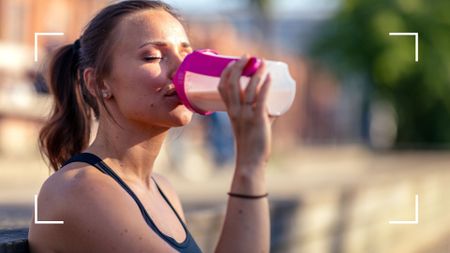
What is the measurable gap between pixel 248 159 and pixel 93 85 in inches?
29.8

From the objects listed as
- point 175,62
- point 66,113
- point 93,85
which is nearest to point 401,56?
point 66,113

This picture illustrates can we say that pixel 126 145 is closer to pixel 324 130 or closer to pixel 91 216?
pixel 91 216

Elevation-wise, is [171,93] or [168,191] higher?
[171,93]

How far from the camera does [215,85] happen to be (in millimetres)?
2543

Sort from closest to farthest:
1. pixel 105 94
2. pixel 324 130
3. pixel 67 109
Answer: pixel 105 94, pixel 67 109, pixel 324 130

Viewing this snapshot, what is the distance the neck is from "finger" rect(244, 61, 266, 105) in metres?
0.64

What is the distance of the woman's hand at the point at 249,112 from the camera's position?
230 cm

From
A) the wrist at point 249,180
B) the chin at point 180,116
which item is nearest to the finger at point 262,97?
the wrist at point 249,180

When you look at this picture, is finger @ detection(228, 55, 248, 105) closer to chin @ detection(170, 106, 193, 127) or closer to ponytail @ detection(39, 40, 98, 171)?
chin @ detection(170, 106, 193, 127)

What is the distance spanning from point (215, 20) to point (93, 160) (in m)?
54.7

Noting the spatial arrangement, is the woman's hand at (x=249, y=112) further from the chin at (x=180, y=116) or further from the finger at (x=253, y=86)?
the chin at (x=180, y=116)

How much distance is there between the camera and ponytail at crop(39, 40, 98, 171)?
10.6ft

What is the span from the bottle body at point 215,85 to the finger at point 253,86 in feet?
0.05

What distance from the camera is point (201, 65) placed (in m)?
2.59
